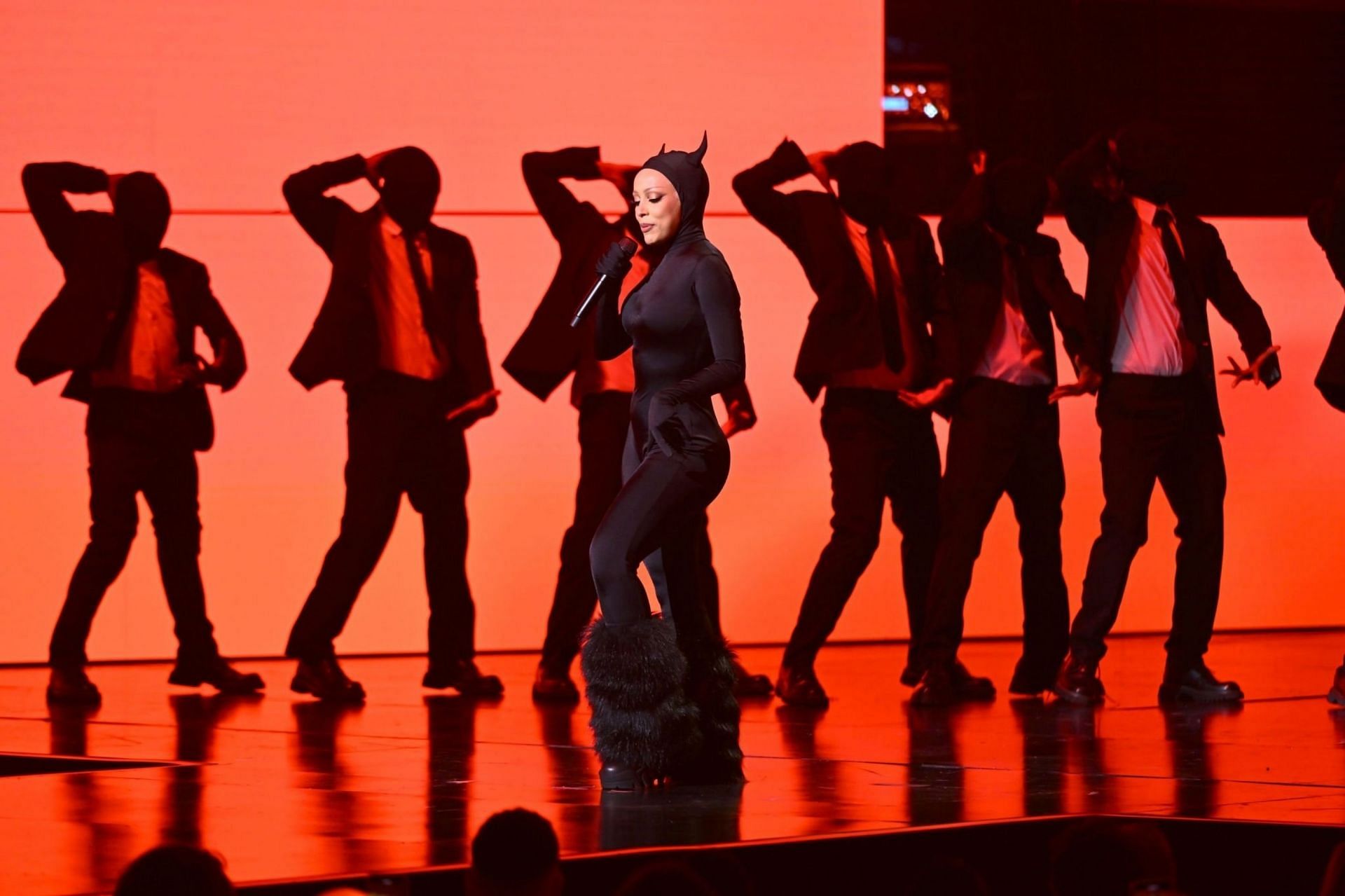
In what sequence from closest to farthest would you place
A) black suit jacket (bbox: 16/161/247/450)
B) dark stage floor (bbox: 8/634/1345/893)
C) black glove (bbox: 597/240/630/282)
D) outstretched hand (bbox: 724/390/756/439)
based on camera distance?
dark stage floor (bbox: 8/634/1345/893), black glove (bbox: 597/240/630/282), outstretched hand (bbox: 724/390/756/439), black suit jacket (bbox: 16/161/247/450)

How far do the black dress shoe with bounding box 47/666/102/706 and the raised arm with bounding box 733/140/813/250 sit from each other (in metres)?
2.57

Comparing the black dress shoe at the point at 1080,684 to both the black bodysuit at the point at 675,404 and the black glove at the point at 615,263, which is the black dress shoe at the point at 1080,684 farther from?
the black glove at the point at 615,263

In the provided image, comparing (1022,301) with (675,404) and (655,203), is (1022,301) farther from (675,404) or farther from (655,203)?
(675,404)

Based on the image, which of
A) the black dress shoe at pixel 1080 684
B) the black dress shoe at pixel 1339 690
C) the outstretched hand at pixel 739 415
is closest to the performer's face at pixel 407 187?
the outstretched hand at pixel 739 415

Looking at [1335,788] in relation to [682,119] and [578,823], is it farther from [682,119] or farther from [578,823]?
[682,119]

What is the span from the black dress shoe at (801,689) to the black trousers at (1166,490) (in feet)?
2.62

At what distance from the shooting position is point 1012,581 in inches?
372

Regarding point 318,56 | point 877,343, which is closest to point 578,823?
point 877,343

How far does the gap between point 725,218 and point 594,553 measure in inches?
176

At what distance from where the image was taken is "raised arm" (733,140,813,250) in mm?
6695

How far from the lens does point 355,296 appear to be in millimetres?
7000

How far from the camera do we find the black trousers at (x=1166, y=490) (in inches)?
263

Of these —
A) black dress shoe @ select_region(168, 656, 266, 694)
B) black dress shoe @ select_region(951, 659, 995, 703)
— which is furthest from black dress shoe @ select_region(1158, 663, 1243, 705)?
black dress shoe @ select_region(168, 656, 266, 694)

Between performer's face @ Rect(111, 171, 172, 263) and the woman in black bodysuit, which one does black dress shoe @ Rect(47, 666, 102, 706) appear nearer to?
performer's face @ Rect(111, 171, 172, 263)
